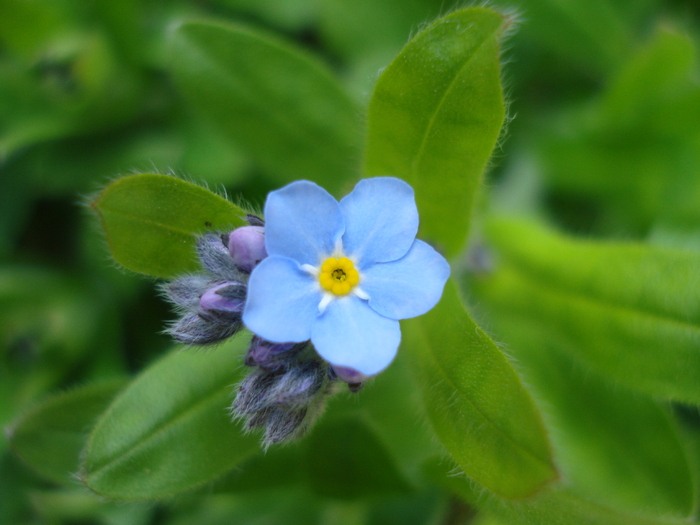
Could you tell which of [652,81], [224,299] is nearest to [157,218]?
[224,299]

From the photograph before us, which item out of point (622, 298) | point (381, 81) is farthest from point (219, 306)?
point (622, 298)

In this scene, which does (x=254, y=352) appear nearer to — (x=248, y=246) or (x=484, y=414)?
(x=248, y=246)

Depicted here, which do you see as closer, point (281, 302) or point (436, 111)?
point (281, 302)

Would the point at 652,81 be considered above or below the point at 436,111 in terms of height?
below

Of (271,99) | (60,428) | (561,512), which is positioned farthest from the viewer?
(271,99)

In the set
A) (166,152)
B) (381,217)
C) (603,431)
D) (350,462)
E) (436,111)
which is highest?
(436,111)

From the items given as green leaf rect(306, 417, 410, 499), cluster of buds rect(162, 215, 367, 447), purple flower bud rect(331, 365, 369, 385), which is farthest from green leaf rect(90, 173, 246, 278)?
green leaf rect(306, 417, 410, 499)

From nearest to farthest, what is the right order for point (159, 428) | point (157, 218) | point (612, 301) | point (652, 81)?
point (157, 218), point (159, 428), point (612, 301), point (652, 81)

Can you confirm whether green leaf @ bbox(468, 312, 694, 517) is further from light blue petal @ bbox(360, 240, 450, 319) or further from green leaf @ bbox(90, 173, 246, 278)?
green leaf @ bbox(90, 173, 246, 278)
